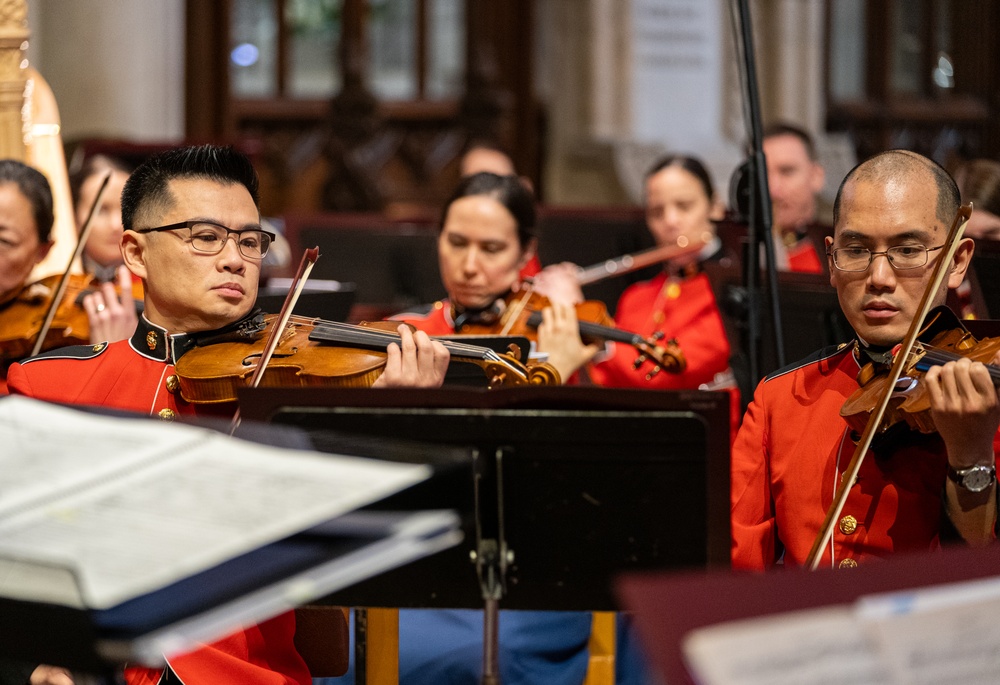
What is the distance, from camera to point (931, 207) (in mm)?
1887

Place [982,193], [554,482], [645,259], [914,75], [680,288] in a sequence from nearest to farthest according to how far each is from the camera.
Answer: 1. [554,482]
2. [982,193]
3. [680,288]
4. [645,259]
5. [914,75]

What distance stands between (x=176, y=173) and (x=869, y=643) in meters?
1.56

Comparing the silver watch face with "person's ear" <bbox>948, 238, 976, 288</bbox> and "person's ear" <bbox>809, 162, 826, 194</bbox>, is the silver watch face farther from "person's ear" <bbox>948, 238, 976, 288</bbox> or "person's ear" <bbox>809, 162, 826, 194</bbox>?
"person's ear" <bbox>809, 162, 826, 194</bbox>

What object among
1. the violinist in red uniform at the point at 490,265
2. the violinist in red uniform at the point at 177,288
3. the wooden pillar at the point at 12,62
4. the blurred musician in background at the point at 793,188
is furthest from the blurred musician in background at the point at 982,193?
the wooden pillar at the point at 12,62

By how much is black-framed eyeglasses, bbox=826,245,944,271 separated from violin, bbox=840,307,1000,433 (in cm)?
10

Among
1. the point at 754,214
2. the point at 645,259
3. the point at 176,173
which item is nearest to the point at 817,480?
the point at 754,214

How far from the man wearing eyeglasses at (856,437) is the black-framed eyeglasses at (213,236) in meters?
0.89

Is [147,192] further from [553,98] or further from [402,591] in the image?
[553,98]

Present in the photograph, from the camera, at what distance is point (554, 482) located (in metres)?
1.58

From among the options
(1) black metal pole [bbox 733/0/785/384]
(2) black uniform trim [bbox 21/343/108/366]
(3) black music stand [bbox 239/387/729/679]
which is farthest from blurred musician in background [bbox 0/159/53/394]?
(1) black metal pole [bbox 733/0/785/384]

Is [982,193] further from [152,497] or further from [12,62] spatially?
[152,497]

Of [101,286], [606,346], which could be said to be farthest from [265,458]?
[606,346]

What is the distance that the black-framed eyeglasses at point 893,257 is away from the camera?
6.10 feet

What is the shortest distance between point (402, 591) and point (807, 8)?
6.61 metres
